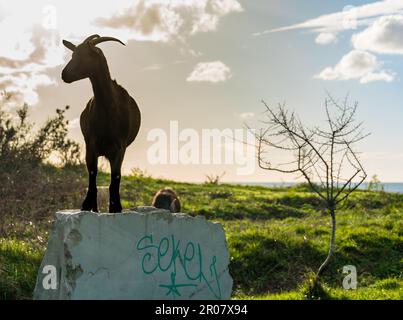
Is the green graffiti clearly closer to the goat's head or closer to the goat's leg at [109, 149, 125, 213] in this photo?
the goat's leg at [109, 149, 125, 213]

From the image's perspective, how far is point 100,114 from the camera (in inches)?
298

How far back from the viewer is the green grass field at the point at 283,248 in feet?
36.4

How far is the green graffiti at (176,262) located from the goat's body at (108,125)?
132cm

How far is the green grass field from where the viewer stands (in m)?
11.1

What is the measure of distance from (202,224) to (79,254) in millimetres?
1972

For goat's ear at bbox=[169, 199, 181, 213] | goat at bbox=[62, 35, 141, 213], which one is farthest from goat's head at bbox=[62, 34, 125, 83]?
goat's ear at bbox=[169, 199, 181, 213]

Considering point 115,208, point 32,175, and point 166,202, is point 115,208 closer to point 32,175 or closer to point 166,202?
point 166,202

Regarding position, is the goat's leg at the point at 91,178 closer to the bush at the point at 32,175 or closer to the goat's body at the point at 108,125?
the goat's body at the point at 108,125

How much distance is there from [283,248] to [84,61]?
8.46m

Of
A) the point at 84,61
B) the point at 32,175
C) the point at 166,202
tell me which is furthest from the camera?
the point at 32,175

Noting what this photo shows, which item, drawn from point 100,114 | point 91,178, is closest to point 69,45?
point 100,114

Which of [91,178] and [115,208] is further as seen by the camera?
[115,208]

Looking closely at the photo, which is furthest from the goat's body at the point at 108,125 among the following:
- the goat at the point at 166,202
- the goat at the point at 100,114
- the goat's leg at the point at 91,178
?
the goat at the point at 166,202
